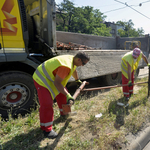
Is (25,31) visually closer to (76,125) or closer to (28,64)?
(28,64)

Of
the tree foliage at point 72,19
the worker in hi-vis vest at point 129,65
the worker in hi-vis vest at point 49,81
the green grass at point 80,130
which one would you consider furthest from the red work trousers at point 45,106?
the tree foliage at point 72,19

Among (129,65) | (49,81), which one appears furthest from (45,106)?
(129,65)

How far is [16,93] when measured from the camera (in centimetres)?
258

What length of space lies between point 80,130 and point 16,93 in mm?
1456

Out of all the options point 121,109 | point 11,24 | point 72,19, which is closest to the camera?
point 11,24

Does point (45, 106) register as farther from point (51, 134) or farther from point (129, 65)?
point (129, 65)

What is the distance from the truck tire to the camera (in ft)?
8.04

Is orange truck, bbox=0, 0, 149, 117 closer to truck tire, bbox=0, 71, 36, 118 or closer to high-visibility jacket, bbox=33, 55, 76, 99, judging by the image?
truck tire, bbox=0, 71, 36, 118

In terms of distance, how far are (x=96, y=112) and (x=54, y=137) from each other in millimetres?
1188

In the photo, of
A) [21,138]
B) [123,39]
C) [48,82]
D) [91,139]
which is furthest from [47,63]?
[123,39]

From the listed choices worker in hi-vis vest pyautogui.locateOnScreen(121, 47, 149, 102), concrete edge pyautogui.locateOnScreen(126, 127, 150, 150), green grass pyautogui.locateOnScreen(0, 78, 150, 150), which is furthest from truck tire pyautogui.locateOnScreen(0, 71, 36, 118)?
worker in hi-vis vest pyautogui.locateOnScreen(121, 47, 149, 102)

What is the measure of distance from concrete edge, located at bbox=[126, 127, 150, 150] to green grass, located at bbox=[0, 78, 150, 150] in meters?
0.09

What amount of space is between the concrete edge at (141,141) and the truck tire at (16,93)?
2017 mm

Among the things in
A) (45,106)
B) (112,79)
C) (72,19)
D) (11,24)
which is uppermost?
(72,19)
